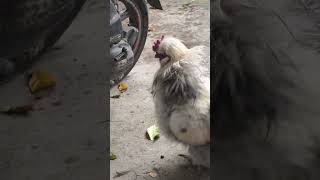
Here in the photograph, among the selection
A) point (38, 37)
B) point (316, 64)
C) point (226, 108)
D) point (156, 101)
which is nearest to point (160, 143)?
point (156, 101)

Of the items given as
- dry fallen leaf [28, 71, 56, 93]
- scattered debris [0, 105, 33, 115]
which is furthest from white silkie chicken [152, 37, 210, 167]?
scattered debris [0, 105, 33, 115]

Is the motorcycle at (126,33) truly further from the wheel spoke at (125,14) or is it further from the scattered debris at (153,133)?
the scattered debris at (153,133)

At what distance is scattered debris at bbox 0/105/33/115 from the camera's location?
6.69 ft

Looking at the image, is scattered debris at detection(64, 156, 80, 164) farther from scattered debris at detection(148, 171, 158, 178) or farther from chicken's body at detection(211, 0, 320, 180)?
chicken's body at detection(211, 0, 320, 180)

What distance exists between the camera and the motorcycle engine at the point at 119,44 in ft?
6.70

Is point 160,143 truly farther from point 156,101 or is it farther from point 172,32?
point 172,32

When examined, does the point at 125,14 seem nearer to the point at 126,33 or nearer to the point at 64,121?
the point at 126,33

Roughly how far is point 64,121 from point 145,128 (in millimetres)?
343

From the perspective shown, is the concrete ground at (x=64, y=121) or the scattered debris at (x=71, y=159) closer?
the concrete ground at (x=64, y=121)

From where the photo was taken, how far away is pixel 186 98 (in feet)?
5.34

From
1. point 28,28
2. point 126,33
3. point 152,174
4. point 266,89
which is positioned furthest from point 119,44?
point 266,89

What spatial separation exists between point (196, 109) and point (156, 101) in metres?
0.21

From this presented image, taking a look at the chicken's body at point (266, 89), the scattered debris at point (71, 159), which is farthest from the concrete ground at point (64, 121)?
the chicken's body at point (266, 89)

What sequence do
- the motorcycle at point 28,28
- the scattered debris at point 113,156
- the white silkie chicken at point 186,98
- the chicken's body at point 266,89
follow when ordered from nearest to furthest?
1. the chicken's body at point 266,89
2. the motorcycle at point 28,28
3. the white silkie chicken at point 186,98
4. the scattered debris at point 113,156
